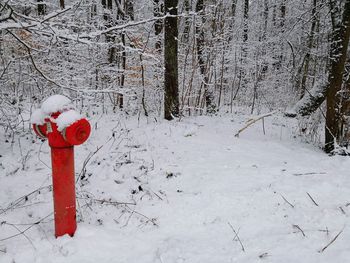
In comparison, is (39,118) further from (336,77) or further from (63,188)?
(336,77)

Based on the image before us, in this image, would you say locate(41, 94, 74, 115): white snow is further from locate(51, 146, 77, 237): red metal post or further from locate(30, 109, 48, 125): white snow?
locate(51, 146, 77, 237): red metal post

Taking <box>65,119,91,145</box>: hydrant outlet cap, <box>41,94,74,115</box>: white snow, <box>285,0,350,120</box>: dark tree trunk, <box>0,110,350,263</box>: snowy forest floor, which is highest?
<box>285,0,350,120</box>: dark tree trunk

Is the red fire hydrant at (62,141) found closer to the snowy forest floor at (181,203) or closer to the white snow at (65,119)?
the white snow at (65,119)

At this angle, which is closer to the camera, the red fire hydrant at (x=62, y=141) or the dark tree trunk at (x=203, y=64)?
the red fire hydrant at (x=62, y=141)

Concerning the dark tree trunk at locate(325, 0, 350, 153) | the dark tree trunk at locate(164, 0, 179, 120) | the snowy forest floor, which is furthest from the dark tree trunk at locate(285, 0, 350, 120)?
the dark tree trunk at locate(164, 0, 179, 120)

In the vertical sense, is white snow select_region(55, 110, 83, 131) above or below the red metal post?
above

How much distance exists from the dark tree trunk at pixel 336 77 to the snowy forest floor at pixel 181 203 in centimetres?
38

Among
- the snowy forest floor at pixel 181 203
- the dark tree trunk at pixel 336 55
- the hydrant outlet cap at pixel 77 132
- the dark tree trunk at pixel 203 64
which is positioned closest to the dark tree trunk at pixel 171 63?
the snowy forest floor at pixel 181 203

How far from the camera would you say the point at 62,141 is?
2104mm

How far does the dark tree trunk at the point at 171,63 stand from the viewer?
611 centimetres

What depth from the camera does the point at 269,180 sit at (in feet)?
10.9

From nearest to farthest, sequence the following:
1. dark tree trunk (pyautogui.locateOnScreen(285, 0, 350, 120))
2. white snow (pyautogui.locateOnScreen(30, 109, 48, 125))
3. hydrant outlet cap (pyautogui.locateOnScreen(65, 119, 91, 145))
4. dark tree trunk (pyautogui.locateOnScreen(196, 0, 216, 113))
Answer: hydrant outlet cap (pyautogui.locateOnScreen(65, 119, 91, 145)) < white snow (pyautogui.locateOnScreen(30, 109, 48, 125)) < dark tree trunk (pyautogui.locateOnScreen(285, 0, 350, 120)) < dark tree trunk (pyautogui.locateOnScreen(196, 0, 216, 113))

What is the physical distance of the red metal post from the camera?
7.09 ft

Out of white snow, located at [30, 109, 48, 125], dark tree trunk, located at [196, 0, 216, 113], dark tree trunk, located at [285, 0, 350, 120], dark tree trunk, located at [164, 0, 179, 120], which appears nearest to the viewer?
white snow, located at [30, 109, 48, 125]
